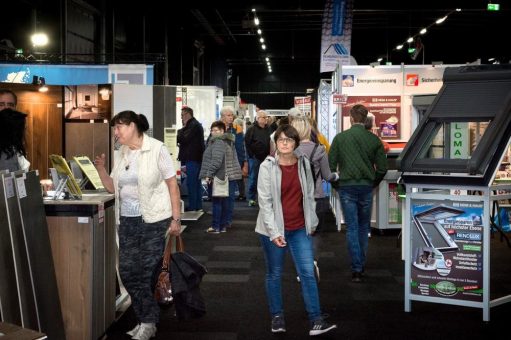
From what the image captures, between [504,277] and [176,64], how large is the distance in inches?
647

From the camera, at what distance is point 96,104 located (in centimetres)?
898

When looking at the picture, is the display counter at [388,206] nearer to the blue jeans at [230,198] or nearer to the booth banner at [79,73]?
the blue jeans at [230,198]

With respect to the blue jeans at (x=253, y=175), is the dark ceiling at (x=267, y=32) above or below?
above

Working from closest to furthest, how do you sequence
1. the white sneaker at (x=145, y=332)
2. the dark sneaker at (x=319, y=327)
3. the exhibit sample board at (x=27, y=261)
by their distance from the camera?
the exhibit sample board at (x=27, y=261)
the white sneaker at (x=145, y=332)
the dark sneaker at (x=319, y=327)

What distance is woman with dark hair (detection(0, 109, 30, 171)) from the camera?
4398 mm

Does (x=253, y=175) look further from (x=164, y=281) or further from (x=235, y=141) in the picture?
(x=164, y=281)

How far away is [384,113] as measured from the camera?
32.8 ft

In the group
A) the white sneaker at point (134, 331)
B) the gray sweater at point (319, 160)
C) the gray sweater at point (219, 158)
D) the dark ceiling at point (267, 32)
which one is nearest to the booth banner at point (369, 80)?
the gray sweater at point (219, 158)

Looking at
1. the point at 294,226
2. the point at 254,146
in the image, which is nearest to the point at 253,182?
the point at 254,146

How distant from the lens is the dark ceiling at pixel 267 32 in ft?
48.4

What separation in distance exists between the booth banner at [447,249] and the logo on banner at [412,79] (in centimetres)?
527

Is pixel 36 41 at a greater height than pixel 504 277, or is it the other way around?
pixel 36 41

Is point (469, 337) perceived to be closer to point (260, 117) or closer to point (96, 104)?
point (96, 104)

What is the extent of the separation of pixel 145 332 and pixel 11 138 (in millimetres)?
1533
